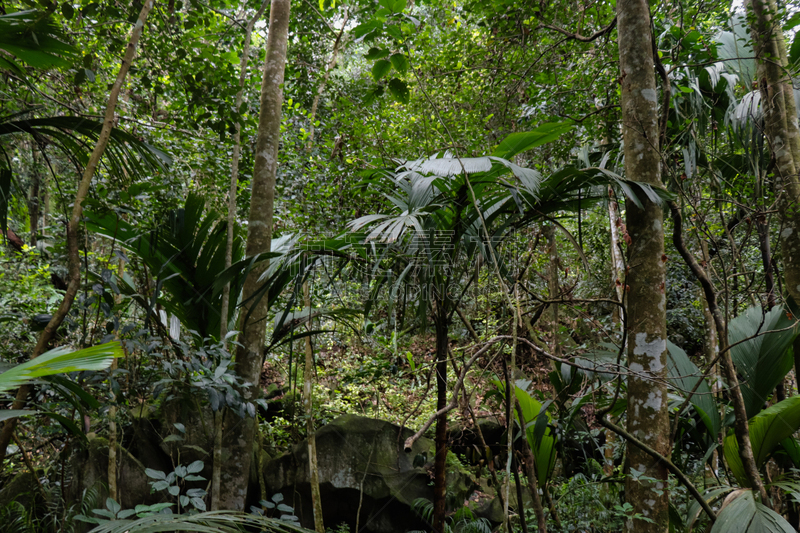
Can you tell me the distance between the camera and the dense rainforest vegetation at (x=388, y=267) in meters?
1.70

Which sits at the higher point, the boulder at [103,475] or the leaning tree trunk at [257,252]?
the leaning tree trunk at [257,252]

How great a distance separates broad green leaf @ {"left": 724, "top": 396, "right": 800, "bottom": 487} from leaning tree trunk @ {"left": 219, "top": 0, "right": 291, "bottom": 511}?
2.33 metres

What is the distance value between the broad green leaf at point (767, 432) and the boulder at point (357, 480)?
6.39 feet

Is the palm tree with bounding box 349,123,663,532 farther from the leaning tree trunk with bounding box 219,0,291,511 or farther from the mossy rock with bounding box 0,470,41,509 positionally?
the mossy rock with bounding box 0,470,41,509

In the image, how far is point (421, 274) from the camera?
1925 millimetres

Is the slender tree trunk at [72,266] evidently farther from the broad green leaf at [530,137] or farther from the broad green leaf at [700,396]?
the broad green leaf at [700,396]

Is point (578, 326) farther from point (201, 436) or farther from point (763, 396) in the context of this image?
point (201, 436)

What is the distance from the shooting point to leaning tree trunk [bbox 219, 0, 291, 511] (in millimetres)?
2129

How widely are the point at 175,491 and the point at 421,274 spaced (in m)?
1.23

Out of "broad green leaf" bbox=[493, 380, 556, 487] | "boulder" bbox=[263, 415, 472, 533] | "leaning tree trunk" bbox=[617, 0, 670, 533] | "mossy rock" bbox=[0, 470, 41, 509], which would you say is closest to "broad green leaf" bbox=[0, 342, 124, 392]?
"leaning tree trunk" bbox=[617, 0, 670, 533]

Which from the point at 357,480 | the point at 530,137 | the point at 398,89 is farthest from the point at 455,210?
the point at 357,480

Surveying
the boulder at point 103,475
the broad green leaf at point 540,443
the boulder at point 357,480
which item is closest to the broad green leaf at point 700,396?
the broad green leaf at point 540,443

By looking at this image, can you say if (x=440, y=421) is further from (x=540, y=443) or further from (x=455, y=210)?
(x=455, y=210)

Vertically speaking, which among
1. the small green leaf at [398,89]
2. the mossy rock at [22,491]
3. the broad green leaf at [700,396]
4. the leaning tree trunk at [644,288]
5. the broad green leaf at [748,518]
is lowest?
the broad green leaf at [748,518]
